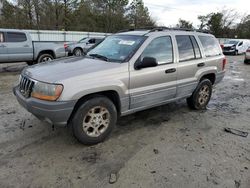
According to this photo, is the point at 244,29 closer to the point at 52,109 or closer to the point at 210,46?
the point at 210,46

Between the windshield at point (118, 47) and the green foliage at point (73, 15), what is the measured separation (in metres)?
26.0

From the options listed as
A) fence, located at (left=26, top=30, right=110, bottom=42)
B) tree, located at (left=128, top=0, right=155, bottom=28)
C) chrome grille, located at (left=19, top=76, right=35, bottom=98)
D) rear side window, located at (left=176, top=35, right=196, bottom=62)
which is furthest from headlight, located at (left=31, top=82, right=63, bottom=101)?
tree, located at (left=128, top=0, right=155, bottom=28)

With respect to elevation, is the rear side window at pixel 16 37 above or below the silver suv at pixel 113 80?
above

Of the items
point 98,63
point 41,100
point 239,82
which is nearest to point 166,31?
point 98,63

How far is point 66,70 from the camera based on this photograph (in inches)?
137

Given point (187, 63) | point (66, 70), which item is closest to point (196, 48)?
point (187, 63)

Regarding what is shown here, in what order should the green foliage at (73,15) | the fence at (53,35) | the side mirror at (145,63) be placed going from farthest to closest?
the green foliage at (73,15)
the fence at (53,35)
the side mirror at (145,63)

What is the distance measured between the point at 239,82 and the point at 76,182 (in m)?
8.43

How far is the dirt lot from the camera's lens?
2.88 metres

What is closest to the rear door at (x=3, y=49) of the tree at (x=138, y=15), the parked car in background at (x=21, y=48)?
the parked car in background at (x=21, y=48)

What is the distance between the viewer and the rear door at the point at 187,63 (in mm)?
4574

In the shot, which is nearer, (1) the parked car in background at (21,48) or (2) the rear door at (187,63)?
(2) the rear door at (187,63)

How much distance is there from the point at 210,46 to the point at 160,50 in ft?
6.00

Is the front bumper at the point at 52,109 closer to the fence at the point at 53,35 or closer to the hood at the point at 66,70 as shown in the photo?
the hood at the point at 66,70
